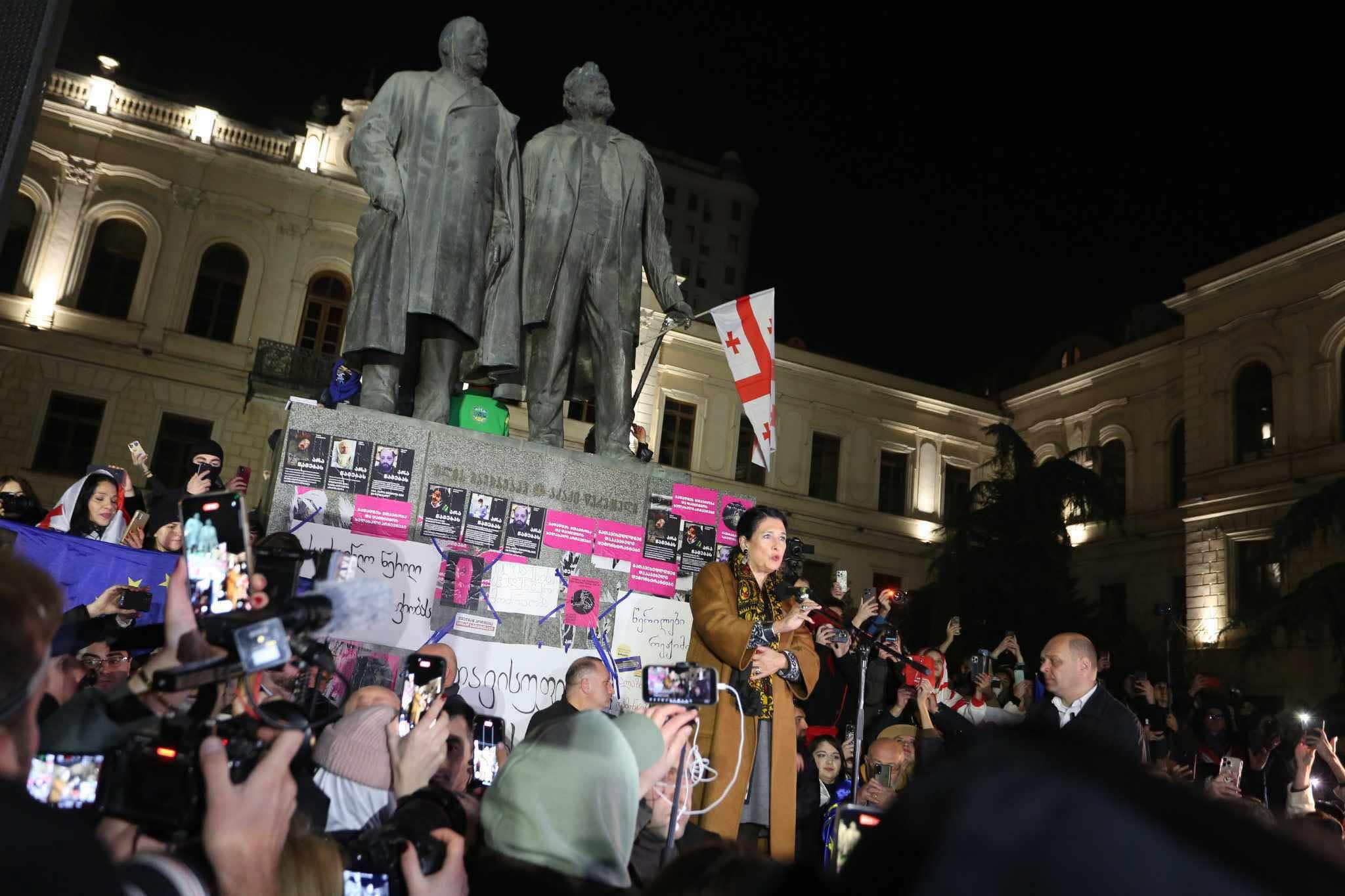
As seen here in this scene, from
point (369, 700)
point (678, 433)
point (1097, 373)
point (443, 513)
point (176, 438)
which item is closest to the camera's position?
point (369, 700)

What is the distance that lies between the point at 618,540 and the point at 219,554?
3995 mm

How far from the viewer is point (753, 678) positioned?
4605mm

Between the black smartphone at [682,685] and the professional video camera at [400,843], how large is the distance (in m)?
0.70

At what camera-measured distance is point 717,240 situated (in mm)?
64250

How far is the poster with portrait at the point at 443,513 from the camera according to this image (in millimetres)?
5723

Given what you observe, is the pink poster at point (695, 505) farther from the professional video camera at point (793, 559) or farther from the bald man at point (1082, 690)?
the bald man at point (1082, 690)

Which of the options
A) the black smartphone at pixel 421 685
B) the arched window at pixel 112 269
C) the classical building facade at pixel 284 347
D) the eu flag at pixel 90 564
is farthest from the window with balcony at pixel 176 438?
the black smartphone at pixel 421 685

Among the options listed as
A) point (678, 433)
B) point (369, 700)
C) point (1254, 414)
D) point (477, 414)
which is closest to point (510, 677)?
point (477, 414)

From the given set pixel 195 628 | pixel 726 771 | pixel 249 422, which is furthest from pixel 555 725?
pixel 249 422

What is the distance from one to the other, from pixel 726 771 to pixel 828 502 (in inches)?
1242

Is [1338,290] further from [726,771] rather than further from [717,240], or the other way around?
[717,240]

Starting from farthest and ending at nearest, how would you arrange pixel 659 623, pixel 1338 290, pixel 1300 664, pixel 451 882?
pixel 1338 290 → pixel 1300 664 → pixel 659 623 → pixel 451 882

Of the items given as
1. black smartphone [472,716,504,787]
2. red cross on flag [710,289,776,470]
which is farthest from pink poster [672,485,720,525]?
black smartphone [472,716,504,787]

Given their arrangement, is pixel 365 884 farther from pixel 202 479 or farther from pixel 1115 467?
pixel 1115 467
